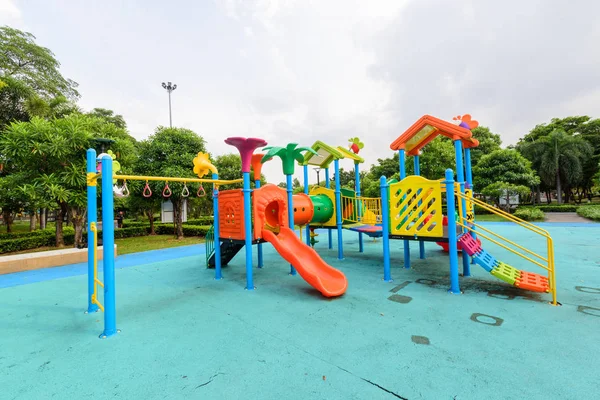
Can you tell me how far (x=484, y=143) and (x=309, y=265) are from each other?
114 feet

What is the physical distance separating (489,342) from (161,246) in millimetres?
12963

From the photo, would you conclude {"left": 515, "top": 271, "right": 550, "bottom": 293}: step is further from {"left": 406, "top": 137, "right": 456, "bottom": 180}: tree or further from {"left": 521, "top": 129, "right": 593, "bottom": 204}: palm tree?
{"left": 521, "top": 129, "right": 593, "bottom": 204}: palm tree

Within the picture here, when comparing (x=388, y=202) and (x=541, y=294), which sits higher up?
(x=388, y=202)

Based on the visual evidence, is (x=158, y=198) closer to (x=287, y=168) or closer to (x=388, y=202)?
(x=287, y=168)

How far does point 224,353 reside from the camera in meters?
3.24

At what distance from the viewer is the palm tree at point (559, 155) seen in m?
26.8

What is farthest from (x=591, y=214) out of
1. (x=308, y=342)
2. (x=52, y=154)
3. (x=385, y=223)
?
(x=52, y=154)

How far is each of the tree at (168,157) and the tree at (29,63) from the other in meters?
13.1

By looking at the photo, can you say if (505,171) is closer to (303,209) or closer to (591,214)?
(591,214)

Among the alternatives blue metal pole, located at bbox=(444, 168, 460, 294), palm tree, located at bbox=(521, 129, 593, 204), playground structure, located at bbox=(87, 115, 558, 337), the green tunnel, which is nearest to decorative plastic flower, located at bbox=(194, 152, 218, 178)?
playground structure, located at bbox=(87, 115, 558, 337)

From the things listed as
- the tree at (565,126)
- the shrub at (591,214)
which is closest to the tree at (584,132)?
the tree at (565,126)

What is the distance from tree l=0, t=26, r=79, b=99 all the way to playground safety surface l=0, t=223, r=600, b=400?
21.8 m

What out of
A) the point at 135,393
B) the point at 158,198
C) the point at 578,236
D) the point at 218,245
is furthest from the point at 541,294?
the point at 158,198

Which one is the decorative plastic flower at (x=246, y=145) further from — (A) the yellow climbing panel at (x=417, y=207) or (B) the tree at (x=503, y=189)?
(B) the tree at (x=503, y=189)
